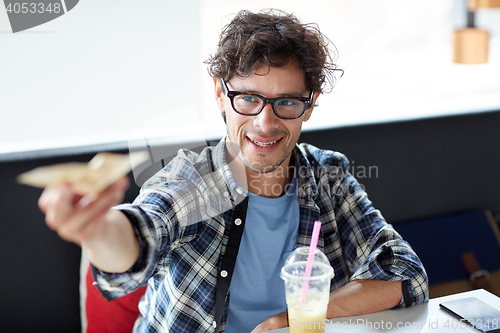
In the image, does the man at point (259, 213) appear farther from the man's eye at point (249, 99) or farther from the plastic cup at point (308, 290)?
the plastic cup at point (308, 290)

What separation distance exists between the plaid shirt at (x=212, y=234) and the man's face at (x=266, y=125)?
0.24ft

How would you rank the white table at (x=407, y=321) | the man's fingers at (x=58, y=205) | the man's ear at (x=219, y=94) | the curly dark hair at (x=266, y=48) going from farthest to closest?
the man's ear at (x=219, y=94)
the curly dark hair at (x=266, y=48)
the white table at (x=407, y=321)
the man's fingers at (x=58, y=205)

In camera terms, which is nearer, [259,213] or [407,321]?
[407,321]

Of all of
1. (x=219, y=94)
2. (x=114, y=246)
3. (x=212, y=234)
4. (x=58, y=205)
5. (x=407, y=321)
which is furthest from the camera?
(x=219, y=94)

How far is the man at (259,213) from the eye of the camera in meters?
1.10

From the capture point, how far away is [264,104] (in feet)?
3.94

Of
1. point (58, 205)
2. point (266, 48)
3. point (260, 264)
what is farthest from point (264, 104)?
point (58, 205)

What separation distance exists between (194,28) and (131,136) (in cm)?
61

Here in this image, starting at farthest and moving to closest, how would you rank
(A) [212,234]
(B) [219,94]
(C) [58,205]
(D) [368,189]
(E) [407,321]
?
1. (D) [368,189]
2. (B) [219,94]
3. (A) [212,234]
4. (E) [407,321]
5. (C) [58,205]

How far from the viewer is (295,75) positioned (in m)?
1.24

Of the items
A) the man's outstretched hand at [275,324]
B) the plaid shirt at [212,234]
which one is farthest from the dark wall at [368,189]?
the man's outstretched hand at [275,324]

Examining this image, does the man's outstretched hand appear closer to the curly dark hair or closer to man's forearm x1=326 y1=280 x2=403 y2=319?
man's forearm x1=326 y1=280 x2=403 y2=319

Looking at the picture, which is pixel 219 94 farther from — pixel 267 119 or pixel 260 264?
pixel 260 264

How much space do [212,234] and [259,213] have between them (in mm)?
161
